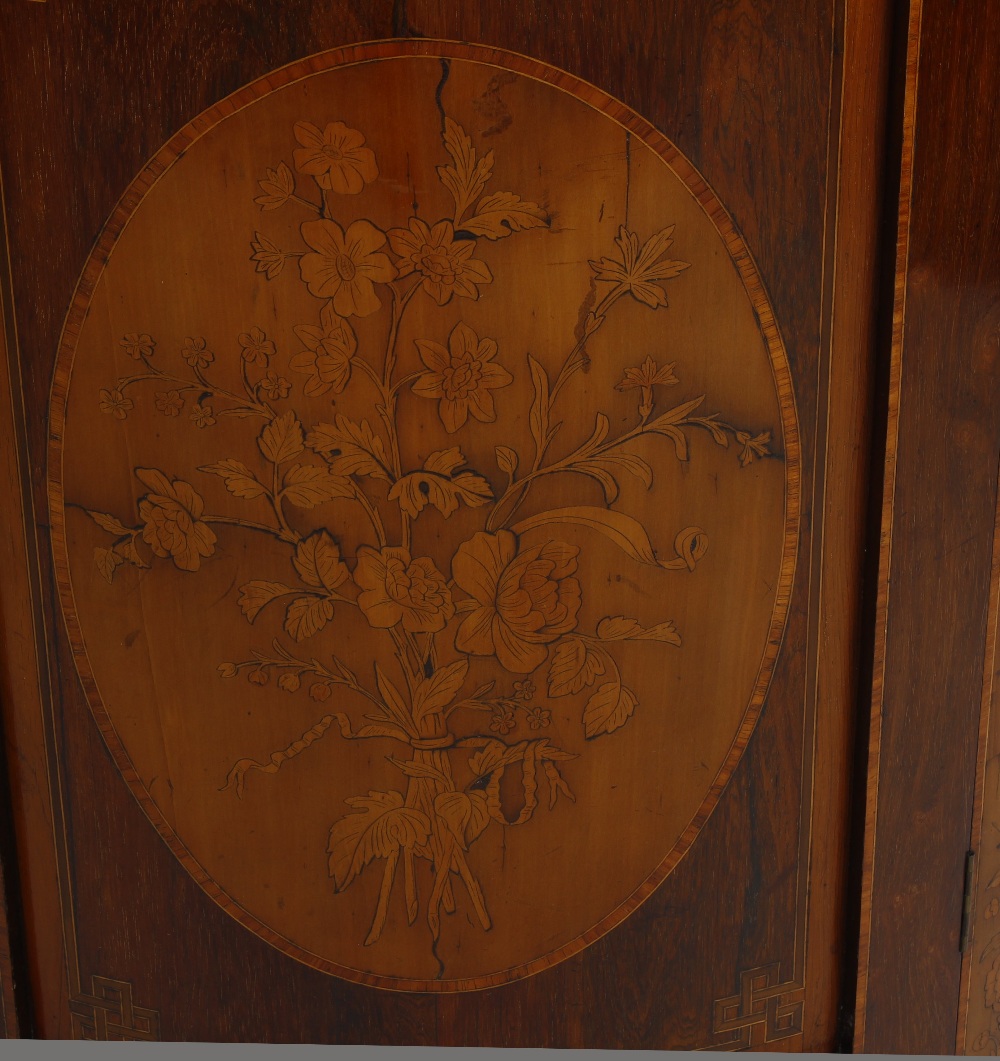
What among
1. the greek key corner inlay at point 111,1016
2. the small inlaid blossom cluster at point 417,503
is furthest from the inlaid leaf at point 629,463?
the greek key corner inlay at point 111,1016

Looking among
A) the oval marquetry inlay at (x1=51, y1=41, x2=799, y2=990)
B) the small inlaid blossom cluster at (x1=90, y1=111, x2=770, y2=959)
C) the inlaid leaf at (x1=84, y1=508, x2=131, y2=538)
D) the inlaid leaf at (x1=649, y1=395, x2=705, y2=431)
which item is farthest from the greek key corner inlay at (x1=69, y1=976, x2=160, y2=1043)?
the inlaid leaf at (x1=649, y1=395, x2=705, y2=431)

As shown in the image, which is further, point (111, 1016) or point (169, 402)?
point (111, 1016)

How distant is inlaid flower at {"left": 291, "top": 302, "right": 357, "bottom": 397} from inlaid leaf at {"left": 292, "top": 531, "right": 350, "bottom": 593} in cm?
14

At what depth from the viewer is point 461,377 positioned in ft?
3.43

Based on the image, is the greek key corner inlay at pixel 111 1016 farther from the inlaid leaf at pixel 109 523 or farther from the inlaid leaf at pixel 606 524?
the inlaid leaf at pixel 606 524

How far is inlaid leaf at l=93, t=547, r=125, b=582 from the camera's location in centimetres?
109

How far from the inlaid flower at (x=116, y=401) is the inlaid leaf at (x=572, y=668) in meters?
0.48

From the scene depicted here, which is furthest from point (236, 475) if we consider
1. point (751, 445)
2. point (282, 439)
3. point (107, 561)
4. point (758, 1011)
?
point (758, 1011)

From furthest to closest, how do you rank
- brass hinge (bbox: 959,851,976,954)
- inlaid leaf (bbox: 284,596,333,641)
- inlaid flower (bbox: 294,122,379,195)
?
brass hinge (bbox: 959,851,976,954), inlaid leaf (bbox: 284,596,333,641), inlaid flower (bbox: 294,122,379,195)

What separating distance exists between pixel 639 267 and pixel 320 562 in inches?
16.4

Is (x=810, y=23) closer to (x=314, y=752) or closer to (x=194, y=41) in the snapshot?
(x=194, y=41)

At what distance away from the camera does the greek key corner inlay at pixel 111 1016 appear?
1.21 meters

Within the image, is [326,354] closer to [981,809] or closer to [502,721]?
[502,721]

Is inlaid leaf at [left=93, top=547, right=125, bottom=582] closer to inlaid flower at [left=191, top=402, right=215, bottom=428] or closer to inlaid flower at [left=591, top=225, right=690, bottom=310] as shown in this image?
inlaid flower at [left=191, top=402, right=215, bottom=428]
